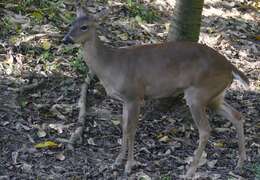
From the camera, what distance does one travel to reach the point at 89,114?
758 centimetres

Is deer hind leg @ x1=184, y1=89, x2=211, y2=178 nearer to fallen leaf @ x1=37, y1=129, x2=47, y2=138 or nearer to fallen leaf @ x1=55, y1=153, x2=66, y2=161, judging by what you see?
fallen leaf @ x1=55, y1=153, x2=66, y2=161

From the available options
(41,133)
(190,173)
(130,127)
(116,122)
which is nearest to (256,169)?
(190,173)

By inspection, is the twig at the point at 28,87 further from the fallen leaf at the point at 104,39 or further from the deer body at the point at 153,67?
the fallen leaf at the point at 104,39

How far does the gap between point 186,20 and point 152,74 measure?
4.02 feet

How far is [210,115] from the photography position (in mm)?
8062

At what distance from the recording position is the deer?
22.1 ft

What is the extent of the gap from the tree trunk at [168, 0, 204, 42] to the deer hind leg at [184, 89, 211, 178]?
1.24 meters

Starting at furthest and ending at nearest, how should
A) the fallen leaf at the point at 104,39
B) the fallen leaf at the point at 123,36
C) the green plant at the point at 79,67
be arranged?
the fallen leaf at the point at 123,36 < the fallen leaf at the point at 104,39 < the green plant at the point at 79,67

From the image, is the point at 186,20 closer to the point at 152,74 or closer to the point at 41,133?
the point at 152,74

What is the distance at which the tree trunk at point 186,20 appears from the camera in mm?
7746

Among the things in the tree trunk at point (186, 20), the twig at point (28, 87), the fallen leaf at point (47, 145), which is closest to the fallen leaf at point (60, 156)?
the fallen leaf at point (47, 145)

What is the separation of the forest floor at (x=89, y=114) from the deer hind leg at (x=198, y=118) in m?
0.15

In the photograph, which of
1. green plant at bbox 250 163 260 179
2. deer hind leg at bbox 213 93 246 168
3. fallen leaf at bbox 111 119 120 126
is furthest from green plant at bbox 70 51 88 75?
green plant at bbox 250 163 260 179

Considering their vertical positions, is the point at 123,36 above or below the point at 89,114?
above
